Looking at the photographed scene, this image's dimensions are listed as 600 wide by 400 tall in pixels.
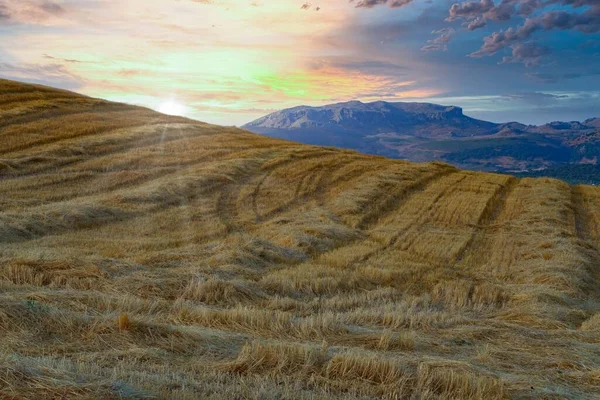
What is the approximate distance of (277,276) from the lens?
36.1 ft

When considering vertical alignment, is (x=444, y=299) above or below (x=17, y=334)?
below

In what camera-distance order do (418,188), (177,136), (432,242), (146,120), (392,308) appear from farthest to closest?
(146,120), (177,136), (418,188), (432,242), (392,308)

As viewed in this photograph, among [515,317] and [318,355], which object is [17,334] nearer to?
[318,355]

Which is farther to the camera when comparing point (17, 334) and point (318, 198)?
point (318, 198)

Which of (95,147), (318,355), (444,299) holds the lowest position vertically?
(444,299)

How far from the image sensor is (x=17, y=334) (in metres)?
5.69

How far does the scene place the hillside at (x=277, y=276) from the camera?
17.0 ft

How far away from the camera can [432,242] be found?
1583 cm

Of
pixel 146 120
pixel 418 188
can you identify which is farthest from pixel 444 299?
pixel 146 120

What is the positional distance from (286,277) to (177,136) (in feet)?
75.7

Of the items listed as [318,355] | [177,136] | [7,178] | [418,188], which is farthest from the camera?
[177,136]

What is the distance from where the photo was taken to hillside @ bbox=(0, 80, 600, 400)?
5.19 metres

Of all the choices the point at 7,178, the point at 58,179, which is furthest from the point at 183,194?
the point at 7,178

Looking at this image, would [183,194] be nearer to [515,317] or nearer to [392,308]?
[392,308]
